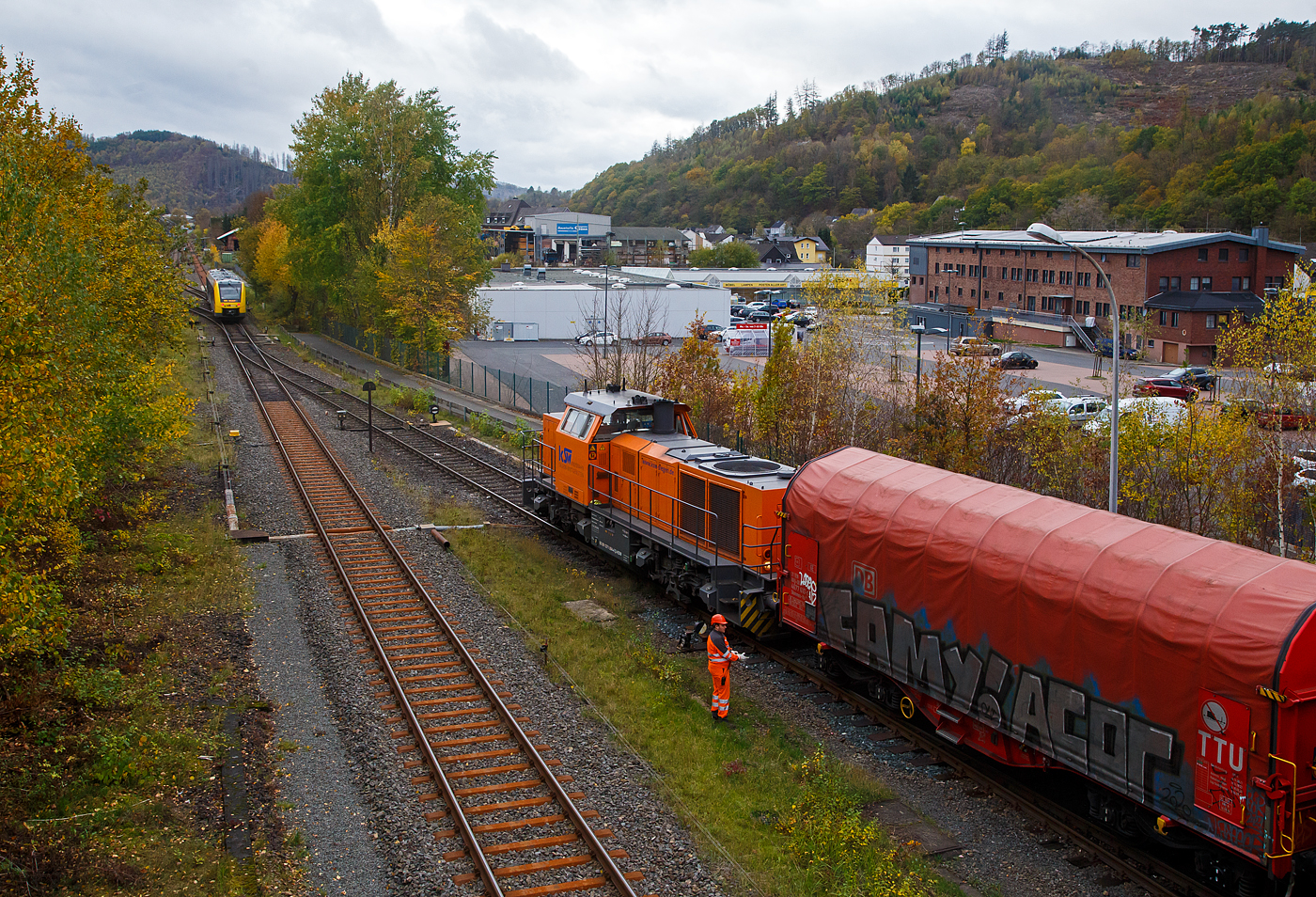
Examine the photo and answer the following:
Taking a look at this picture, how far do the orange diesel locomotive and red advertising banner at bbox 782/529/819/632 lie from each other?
27.6 inches

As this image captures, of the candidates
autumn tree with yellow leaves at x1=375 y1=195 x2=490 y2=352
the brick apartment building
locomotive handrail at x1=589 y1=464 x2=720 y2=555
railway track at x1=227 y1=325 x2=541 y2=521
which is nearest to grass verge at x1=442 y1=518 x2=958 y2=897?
locomotive handrail at x1=589 y1=464 x2=720 y2=555

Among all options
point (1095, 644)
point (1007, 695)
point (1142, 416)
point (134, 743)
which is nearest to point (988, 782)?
point (1007, 695)

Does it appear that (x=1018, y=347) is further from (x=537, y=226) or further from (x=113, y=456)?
(x=537, y=226)

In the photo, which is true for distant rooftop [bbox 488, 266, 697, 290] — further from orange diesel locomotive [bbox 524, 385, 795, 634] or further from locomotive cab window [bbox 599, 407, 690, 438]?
locomotive cab window [bbox 599, 407, 690, 438]

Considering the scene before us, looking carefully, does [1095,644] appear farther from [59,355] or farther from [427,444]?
[427,444]

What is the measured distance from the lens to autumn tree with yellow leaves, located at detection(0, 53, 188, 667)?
1046 cm

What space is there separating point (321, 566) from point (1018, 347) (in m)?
60.4

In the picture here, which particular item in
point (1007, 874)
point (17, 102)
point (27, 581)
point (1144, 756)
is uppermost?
point (17, 102)

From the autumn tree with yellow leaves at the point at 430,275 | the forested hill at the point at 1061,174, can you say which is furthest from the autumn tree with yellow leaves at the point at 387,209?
the forested hill at the point at 1061,174

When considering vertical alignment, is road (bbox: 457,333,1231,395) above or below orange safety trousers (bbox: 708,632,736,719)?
above

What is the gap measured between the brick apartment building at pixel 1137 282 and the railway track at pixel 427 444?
39281mm

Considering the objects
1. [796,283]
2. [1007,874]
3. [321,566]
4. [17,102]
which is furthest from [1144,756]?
[796,283]

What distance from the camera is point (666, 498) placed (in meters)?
18.8

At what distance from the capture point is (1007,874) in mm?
10438
